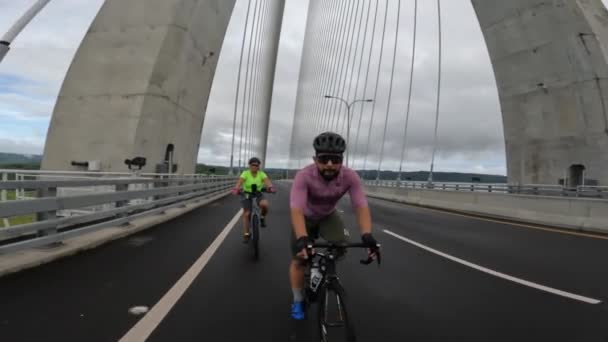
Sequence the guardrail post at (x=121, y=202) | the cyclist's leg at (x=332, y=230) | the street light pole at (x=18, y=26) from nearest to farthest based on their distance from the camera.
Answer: the cyclist's leg at (x=332, y=230) → the street light pole at (x=18, y=26) → the guardrail post at (x=121, y=202)

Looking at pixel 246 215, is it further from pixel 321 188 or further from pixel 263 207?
pixel 321 188

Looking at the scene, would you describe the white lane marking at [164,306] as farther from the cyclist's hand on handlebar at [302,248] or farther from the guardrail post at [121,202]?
the guardrail post at [121,202]

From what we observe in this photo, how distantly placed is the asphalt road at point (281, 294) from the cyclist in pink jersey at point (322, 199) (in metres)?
0.61

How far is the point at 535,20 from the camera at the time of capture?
83.0ft

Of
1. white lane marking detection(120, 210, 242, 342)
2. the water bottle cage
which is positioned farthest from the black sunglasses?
white lane marking detection(120, 210, 242, 342)

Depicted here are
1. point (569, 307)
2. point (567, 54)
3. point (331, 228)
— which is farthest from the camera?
point (567, 54)

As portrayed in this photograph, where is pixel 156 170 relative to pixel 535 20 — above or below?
below

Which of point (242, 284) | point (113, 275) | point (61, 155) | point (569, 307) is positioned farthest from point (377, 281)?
point (61, 155)

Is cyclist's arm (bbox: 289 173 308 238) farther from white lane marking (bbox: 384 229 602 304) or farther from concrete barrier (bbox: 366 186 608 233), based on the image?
concrete barrier (bbox: 366 186 608 233)

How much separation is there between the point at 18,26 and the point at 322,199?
7295 millimetres

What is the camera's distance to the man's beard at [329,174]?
3.27 meters

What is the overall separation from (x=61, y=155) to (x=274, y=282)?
20862 millimetres

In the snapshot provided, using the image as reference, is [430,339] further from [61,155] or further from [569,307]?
[61,155]

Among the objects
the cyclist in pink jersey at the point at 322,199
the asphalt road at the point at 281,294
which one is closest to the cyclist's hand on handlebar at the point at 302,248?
the cyclist in pink jersey at the point at 322,199
